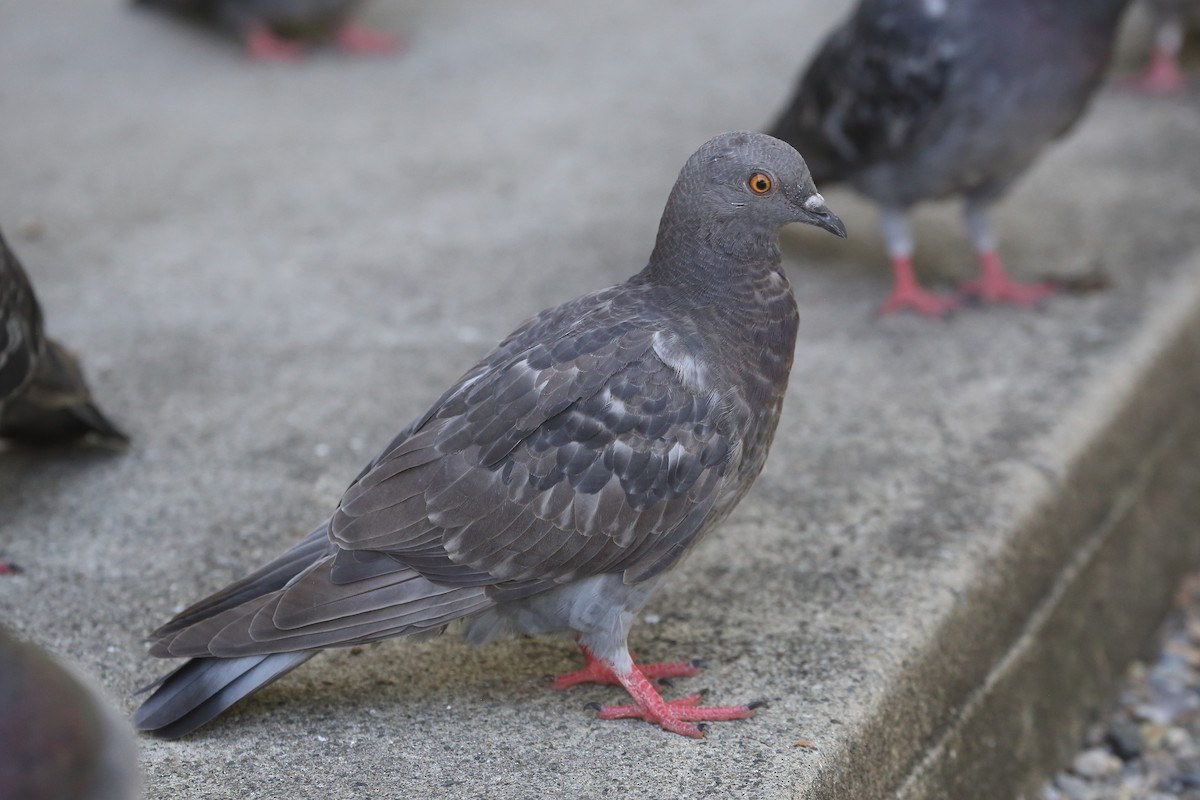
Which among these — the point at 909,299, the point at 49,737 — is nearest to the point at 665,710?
the point at 49,737

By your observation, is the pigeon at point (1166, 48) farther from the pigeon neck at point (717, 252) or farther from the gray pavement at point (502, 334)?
the pigeon neck at point (717, 252)

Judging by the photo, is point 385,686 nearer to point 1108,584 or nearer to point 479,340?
point 479,340

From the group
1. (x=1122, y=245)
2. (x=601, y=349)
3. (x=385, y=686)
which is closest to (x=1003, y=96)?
(x=1122, y=245)

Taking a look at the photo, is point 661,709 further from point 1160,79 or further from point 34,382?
point 1160,79

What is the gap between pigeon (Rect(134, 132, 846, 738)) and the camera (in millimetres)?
3006

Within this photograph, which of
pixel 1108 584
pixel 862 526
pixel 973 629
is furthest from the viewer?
pixel 1108 584

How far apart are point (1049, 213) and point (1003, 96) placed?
1283 mm

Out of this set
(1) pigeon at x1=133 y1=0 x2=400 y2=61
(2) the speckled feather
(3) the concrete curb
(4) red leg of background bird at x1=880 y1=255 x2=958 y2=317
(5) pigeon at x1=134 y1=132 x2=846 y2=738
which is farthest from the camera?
(1) pigeon at x1=133 y1=0 x2=400 y2=61

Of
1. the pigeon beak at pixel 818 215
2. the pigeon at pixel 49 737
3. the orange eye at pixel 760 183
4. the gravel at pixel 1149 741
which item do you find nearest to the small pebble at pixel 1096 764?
the gravel at pixel 1149 741

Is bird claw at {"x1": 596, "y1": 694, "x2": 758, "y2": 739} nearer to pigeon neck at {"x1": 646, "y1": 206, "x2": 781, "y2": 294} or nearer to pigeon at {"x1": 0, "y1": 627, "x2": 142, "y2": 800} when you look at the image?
pigeon neck at {"x1": 646, "y1": 206, "x2": 781, "y2": 294}

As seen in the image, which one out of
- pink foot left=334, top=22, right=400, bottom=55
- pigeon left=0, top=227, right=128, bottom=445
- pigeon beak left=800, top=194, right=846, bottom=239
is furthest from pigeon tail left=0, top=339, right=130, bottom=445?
pink foot left=334, top=22, right=400, bottom=55

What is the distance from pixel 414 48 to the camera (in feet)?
26.0

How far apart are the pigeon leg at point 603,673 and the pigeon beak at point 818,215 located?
1.14 metres

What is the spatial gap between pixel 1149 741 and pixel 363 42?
5.79m
